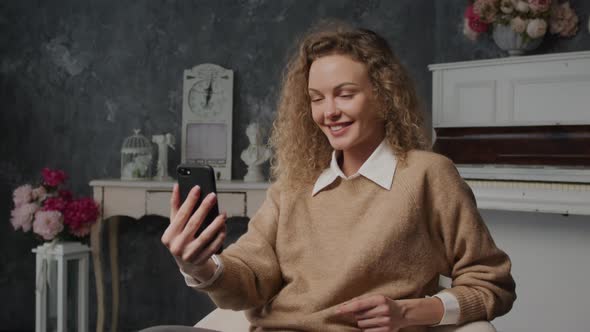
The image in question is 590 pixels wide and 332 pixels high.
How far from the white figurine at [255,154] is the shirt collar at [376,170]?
6.40 ft

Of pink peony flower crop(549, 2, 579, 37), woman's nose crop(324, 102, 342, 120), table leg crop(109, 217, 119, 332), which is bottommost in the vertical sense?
table leg crop(109, 217, 119, 332)

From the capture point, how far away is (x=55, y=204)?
338 cm

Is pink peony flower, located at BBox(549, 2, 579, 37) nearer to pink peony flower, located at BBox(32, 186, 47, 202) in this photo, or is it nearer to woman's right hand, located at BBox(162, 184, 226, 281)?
woman's right hand, located at BBox(162, 184, 226, 281)

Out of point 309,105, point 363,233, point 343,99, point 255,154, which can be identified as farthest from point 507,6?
point 363,233

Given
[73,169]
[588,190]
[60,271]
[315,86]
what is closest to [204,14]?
[73,169]

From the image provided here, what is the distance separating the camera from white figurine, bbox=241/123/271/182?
136 inches

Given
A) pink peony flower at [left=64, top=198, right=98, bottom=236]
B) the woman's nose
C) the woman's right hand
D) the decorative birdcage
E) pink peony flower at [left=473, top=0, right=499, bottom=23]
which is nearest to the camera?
the woman's right hand

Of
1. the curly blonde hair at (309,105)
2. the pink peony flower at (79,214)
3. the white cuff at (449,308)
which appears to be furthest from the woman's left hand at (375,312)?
the pink peony flower at (79,214)

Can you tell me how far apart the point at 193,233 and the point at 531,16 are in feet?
7.83

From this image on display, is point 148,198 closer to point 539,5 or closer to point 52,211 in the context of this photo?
point 52,211

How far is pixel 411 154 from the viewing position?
147cm

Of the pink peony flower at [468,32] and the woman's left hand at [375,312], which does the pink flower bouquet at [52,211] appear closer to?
the pink peony flower at [468,32]

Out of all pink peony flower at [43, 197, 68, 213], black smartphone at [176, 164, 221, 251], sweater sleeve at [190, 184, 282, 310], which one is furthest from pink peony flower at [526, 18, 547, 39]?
pink peony flower at [43, 197, 68, 213]

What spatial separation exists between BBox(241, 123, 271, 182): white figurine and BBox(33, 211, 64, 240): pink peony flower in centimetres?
96
